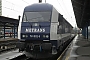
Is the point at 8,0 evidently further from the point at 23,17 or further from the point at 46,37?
the point at 46,37

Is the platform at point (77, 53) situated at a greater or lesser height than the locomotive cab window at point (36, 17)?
lesser

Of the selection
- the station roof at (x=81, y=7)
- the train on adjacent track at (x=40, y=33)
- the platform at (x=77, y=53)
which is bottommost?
the platform at (x=77, y=53)

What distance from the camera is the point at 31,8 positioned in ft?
37.7

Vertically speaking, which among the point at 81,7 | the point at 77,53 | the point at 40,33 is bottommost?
the point at 77,53

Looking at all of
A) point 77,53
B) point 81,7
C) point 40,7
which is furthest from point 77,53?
point 81,7

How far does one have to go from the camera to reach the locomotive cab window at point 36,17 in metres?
11.0

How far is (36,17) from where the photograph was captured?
11109 mm

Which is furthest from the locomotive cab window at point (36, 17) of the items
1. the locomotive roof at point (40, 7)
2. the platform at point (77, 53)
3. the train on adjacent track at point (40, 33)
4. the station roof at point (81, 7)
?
the station roof at point (81, 7)

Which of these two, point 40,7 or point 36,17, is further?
point 40,7

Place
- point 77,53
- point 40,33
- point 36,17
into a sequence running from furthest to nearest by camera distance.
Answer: point 77,53
point 36,17
point 40,33

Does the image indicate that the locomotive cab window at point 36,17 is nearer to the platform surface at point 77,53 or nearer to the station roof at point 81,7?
the platform surface at point 77,53

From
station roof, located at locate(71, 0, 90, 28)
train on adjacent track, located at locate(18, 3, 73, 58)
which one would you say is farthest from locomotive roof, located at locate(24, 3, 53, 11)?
station roof, located at locate(71, 0, 90, 28)

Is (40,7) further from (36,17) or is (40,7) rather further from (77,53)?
(77,53)

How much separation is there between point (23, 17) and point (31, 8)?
0.75 meters
